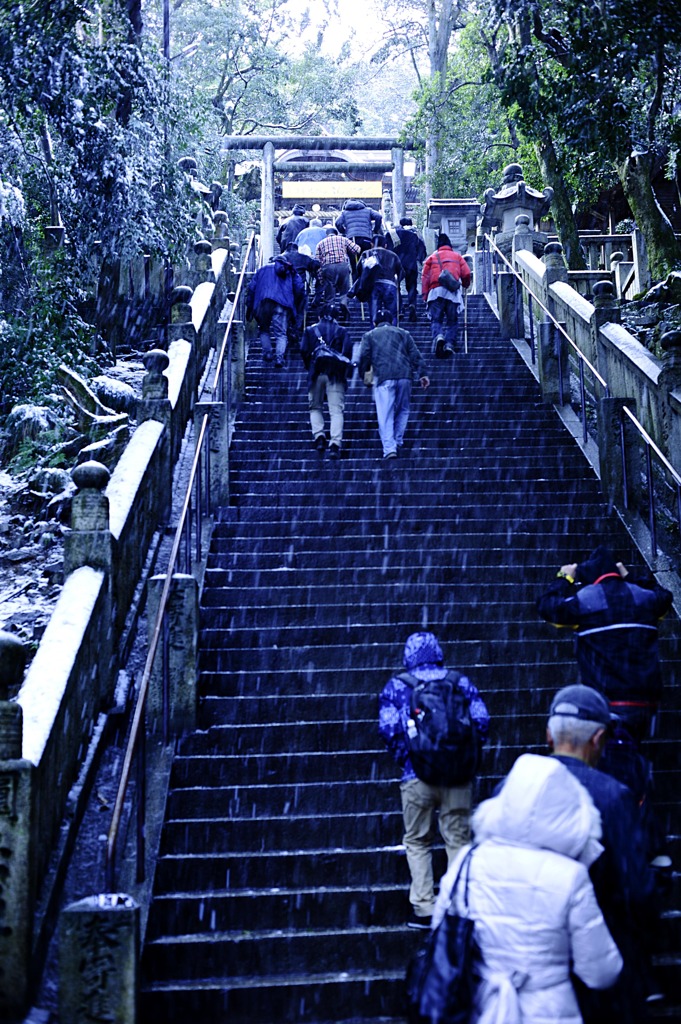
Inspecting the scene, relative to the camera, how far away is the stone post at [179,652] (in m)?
7.42

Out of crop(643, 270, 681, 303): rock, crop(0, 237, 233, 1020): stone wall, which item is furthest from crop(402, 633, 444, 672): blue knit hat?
crop(643, 270, 681, 303): rock

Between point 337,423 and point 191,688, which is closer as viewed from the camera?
point 191,688

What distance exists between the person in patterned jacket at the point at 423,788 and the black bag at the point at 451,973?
2.11m

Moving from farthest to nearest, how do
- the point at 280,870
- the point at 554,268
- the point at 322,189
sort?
the point at 322,189, the point at 554,268, the point at 280,870

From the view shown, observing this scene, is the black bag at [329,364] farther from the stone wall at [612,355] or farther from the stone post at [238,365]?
the stone wall at [612,355]

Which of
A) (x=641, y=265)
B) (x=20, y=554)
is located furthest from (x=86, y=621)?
(x=641, y=265)

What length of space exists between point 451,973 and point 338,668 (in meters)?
4.88

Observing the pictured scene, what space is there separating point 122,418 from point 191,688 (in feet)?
21.0

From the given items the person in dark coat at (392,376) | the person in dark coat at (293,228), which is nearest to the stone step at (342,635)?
the person in dark coat at (392,376)

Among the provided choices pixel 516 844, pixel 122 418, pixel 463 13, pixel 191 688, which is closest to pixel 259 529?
pixel 191 688

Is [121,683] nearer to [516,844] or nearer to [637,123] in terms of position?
[516,844]

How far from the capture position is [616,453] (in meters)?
10.9

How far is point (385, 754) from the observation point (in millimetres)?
7188

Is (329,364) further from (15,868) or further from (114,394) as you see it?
(15,868)
